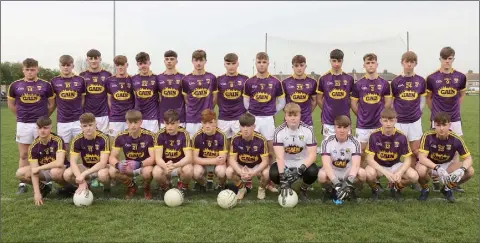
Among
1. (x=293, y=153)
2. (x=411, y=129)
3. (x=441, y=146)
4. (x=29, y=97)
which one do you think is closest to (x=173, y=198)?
(x=293, y=153)

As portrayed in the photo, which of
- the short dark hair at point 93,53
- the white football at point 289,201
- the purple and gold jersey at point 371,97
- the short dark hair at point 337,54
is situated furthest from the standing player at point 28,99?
the purple and gold jersey at point 371,97

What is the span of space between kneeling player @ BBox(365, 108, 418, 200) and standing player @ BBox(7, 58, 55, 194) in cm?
462

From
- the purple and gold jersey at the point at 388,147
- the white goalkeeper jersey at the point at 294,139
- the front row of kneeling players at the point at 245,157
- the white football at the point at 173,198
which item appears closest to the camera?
the white football at the point at 173,198

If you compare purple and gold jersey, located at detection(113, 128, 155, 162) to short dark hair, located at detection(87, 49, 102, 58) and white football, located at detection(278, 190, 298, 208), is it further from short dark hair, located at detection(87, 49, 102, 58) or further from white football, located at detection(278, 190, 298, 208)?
white football, located at detection(278, 190, 298, 208)

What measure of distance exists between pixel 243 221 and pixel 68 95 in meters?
3.35

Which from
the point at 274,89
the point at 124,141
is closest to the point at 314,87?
the point at 274,89

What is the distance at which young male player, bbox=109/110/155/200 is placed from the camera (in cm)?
466

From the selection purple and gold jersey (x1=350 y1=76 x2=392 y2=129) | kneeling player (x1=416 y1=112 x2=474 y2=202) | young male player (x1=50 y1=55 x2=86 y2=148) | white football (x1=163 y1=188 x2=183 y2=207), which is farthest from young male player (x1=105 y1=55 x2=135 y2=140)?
kneeling player (x1=416 y1=112 x2=474 y2=202)

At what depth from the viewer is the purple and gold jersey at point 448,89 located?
5.26m

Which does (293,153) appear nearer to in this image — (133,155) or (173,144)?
(173,144)

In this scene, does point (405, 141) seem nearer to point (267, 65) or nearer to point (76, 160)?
point (267, 65)

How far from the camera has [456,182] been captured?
438 centimetres

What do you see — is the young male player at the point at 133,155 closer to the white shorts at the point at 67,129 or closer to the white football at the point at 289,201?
the white shorts at the point at 67,129

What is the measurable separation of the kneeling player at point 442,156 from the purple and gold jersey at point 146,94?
3.75 metres
